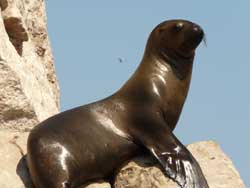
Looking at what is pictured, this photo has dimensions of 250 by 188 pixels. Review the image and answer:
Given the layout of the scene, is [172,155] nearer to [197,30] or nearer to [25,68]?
[197,30]

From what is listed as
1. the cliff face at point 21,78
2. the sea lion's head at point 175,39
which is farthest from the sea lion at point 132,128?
the cliff face at point 21,78

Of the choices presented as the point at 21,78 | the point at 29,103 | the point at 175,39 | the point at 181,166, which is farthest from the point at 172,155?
the point at 21,78

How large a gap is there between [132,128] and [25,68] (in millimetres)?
2432

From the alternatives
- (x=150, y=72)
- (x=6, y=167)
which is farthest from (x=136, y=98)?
(x=6, y=167)

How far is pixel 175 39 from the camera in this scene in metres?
9.74

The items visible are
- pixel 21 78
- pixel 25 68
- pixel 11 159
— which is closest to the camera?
pixel 11 159

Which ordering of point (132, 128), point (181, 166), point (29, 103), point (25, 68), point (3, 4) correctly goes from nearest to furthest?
point (181, 166)
point (132, 128)
point (29, 103)
point (25, 68)
point (3, 4)

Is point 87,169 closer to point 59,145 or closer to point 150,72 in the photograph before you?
point 59,145

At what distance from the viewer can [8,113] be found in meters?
10.4

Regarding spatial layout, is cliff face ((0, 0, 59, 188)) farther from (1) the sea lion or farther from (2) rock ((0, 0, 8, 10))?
(1) the sea lion

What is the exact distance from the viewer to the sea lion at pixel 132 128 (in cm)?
900

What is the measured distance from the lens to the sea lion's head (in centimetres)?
962

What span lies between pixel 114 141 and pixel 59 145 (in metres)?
0.55

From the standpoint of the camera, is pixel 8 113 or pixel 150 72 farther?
pixel 8 113
